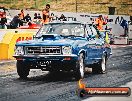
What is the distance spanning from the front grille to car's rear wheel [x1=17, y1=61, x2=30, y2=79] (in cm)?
36

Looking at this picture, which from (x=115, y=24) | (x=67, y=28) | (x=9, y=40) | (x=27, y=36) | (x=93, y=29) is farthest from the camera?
(x=115, y=24)

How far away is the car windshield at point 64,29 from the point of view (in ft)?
40.0

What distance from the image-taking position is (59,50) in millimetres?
11062

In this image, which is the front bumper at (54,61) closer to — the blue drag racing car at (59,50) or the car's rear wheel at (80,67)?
the blue drag racing car at (59,50)

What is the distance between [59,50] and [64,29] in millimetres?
1391

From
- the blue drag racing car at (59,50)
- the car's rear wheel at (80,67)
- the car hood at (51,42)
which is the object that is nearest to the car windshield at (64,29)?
the blue drag racing car at (59,50)

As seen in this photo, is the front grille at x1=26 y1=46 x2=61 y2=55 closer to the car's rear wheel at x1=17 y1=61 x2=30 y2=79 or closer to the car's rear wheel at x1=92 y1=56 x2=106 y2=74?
the car's rear wheel at x1=17 y1=61 x2=30 y2=79

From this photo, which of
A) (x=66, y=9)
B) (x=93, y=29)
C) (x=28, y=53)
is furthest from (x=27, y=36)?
(x=66, y=9)

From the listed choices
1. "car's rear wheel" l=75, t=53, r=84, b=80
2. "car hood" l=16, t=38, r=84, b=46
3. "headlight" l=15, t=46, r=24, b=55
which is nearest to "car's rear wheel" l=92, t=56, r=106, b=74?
"car's rear wheel" l=75, t=53, r=84, b=80

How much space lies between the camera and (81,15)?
35.3 m

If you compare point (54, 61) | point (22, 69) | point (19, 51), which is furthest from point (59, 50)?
point (22, 69)

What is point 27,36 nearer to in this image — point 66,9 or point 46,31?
point 46,31

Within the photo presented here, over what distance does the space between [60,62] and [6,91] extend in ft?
7.67

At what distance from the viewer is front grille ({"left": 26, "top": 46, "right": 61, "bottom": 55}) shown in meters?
11.1
